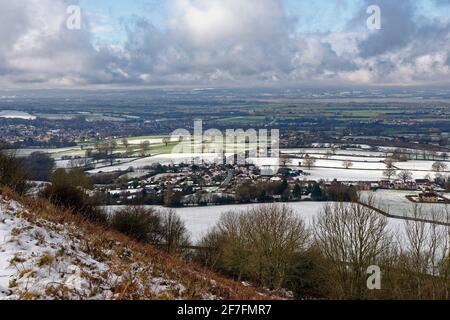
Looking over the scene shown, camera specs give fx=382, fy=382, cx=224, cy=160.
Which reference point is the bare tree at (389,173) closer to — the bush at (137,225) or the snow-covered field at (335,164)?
the snow-covered field at (335,164)

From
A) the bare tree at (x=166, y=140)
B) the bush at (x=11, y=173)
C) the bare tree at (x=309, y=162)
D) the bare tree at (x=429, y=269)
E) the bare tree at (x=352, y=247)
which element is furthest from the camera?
the bare tree at (x=166, y=140)

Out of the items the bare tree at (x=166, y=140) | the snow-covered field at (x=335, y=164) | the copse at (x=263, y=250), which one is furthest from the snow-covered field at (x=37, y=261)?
the bare tree at (x=166, y=140)

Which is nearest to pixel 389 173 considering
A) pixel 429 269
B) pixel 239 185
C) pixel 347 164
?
pixel 347 164

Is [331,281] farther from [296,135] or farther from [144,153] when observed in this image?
[296,135]

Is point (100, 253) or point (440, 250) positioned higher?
point (100, 253)

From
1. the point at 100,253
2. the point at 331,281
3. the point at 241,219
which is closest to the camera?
the point at 100,253
